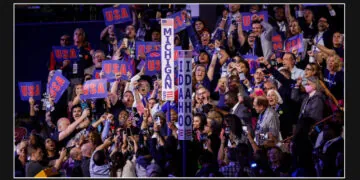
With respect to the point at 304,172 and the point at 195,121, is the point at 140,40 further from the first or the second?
the point at 304,172

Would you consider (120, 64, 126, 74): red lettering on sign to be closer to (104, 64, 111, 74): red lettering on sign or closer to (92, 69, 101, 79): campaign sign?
(104, 64, 111, 74): red lettering on sign

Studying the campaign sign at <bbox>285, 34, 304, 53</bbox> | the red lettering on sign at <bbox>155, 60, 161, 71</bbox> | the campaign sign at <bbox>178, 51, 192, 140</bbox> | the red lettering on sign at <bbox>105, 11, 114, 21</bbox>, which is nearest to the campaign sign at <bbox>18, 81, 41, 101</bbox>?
the red lettering on sign at <bbox>105, 11, 114, 21</bbox>

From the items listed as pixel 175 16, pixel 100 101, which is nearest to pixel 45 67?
pixel 100 101

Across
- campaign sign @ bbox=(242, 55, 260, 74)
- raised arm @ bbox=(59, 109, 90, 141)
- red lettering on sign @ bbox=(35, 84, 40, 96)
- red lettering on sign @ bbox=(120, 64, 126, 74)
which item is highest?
campaign sign @ bbox=(242, 55, 260, 74)

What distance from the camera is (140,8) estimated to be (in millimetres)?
18922

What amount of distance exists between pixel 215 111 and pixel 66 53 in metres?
2.66

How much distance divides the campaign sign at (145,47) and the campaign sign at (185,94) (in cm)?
71

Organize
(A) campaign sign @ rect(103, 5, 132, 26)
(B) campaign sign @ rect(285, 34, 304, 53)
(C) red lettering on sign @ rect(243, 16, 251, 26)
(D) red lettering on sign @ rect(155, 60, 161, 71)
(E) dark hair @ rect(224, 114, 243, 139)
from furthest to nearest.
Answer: (A) campaign sign @ rect(103, 5, 132, 26) → (D) red lettering on sign @ rect(155, 60, 161, 71) → (C) red lettering on sign @ rect(243, 16, 251, 26) → (E) dark hair @ rect(224, 114, 243, 139) → (B) campaign sign @ rect(285, 34, 304, 53)

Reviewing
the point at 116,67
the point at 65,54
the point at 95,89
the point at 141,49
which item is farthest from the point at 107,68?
the point at 65,54

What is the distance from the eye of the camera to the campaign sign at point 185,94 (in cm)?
1823

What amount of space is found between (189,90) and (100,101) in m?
1.68

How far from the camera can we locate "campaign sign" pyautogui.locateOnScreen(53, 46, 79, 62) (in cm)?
1927

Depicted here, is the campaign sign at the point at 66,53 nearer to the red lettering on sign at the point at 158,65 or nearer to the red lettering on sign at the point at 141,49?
the red lettering on sign at the point at 141,49

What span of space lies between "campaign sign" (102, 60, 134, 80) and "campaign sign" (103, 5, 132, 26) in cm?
65
